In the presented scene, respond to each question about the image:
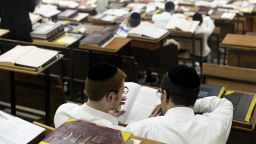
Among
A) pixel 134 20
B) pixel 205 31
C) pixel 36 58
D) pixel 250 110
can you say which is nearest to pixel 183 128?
pixel 250 110

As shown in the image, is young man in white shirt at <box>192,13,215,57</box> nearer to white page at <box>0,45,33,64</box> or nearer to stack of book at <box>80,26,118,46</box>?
stack of book at <box>80,26,118,46</box>

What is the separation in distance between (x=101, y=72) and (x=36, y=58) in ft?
3.63

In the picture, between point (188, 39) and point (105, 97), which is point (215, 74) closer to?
point (105, 97)

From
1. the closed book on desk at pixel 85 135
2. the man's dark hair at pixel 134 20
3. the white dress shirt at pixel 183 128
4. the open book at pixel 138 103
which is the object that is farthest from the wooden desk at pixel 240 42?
the closed book on desk at pixel 85 135

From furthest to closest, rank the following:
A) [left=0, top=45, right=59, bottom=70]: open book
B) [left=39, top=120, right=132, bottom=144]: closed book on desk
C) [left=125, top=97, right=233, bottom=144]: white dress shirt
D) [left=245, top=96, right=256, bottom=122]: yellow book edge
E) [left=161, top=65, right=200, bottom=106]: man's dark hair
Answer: [left=0, top=45, right=59, bottom=70]: open book < [left=245, top=96, right=256, bottom=122]: yellow book edge < [left=161, top=65, right=200, bottom=106]: man's dark hair < [left=125, top=97, right=233, bottom=144]: white dress shirt < [left=39, top=120, right=132, bottom=144]: closed book on desk

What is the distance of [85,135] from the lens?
155cm

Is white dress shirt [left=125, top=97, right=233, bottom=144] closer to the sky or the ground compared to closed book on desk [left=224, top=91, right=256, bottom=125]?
closer to the sky

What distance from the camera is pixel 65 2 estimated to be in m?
7.66

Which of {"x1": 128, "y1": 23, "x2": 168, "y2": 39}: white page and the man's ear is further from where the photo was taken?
{"x1": 128, "y1": 23, "x2": 168, "y2": 39}: white page

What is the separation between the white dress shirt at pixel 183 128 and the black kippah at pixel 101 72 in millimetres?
287

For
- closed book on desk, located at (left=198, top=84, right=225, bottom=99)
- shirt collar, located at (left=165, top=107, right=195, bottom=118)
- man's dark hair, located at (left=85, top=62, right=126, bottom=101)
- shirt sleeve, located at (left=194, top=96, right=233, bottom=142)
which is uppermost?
man's dark hair, located at (left=85, top=62, right=126, bottom=101)

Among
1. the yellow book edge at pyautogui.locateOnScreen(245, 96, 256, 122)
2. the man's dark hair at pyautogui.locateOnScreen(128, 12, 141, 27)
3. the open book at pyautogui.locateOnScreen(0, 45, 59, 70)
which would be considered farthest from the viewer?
the man's dark hair at pyautogui.locateOnScreen(128, 12, 141, 27)

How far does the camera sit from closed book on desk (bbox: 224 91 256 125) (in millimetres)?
2217

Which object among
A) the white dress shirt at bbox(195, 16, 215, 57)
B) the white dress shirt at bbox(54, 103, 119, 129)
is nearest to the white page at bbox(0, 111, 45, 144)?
the white dress shirt at bbox(54, 103, 119, 129)
